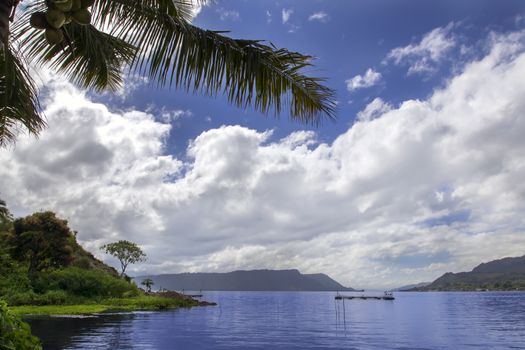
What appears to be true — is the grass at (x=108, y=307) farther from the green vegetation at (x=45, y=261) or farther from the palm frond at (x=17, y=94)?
the palm frond at (x=17, y=94)

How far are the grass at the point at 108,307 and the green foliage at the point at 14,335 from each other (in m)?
31.5

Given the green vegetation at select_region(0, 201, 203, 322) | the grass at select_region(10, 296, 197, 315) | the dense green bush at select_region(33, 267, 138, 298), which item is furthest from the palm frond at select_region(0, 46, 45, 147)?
the dense green bush at select_region(33, 267, 138, 298)

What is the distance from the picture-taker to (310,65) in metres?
6.44

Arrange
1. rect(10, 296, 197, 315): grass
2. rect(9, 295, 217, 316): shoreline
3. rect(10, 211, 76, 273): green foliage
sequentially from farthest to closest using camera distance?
1. rect(10, 211, 76, 273): green foliage
2. rect(10, 296, 197, 315): grass
3. rect(9, 295, 217, 316): shoreline

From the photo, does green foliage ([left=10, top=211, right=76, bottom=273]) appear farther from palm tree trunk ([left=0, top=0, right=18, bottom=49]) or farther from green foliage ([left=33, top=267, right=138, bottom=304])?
palm tree trunk ([left=0, top=0, right=18, bottom=49])

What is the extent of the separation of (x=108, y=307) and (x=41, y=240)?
12042 millimetres

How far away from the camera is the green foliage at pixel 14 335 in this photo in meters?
→ 4.33

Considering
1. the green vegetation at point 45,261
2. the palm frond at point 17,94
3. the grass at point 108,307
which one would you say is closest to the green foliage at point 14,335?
the palm frond at point 17,94

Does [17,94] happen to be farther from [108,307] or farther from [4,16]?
[108,307]

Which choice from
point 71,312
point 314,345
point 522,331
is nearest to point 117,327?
point 71,312

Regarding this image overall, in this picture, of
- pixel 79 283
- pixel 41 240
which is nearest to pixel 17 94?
pixel 41 240

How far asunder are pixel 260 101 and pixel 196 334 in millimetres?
38775

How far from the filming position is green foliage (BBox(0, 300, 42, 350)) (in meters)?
4.33

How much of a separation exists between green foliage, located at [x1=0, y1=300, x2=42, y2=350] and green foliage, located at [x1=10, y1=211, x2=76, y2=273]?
179ft
